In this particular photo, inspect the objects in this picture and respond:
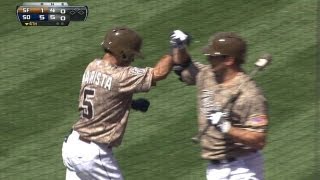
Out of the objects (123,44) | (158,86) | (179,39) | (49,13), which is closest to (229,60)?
(179,39)

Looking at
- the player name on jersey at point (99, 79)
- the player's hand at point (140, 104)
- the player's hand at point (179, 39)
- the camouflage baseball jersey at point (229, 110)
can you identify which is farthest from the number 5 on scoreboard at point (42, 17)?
the camouflage baseball jersey at point (229, 110)

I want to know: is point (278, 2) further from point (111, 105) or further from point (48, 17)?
point (111, 105)

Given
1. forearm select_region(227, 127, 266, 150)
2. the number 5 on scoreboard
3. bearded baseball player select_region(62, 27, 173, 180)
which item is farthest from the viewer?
the number 5 on scoreboard

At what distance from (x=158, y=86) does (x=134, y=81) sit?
362 centimetres

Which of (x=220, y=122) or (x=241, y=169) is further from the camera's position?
(x=241, y=169)

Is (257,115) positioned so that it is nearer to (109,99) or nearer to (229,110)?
(229,110)

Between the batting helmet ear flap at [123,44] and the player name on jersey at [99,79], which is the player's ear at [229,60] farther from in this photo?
the player name on jersey at [99,79]

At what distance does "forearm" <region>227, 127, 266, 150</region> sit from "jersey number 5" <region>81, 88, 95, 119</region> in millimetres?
1418

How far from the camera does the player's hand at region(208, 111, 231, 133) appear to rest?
823 cm

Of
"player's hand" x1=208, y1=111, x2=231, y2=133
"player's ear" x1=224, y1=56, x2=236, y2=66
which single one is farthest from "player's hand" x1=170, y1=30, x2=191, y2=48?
"player's hand" x1=208, y1=111, x2=231, y2=133

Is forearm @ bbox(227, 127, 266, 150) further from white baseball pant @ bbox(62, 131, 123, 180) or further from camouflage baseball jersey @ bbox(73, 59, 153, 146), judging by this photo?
white baseball pant @ bbox(62, 131, 123, 180)

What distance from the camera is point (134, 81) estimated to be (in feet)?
29.7

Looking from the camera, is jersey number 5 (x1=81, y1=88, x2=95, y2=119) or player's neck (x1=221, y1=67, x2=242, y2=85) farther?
jersey number 5 (x1=81, y1=88, x2=95, y2=119)

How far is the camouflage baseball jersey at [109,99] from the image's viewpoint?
9047 mm
